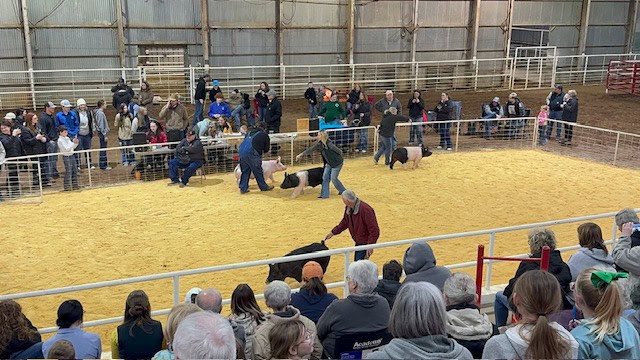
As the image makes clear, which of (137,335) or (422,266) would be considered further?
(422,266)

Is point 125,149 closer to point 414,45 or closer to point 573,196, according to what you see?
point 573,196

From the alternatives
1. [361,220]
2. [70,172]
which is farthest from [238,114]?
[361,220]

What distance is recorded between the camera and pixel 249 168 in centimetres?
1395

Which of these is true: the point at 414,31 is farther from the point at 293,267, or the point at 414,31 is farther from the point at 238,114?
the point at 293,267

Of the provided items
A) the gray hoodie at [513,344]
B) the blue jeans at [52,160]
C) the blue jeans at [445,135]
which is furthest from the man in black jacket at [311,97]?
the gray hoodie at [513,344]

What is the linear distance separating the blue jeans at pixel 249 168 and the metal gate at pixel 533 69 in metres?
17.6

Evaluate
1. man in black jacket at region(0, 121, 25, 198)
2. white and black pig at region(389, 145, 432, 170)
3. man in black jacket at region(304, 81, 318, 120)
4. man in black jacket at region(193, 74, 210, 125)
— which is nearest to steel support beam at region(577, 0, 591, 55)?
man in black jacket at region(304, 81, 318, 120)

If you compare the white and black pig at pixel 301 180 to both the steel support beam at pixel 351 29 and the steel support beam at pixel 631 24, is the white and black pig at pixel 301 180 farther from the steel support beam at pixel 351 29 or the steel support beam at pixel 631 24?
the steel support beam at pixel 631 24

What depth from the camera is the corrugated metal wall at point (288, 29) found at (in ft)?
77.3

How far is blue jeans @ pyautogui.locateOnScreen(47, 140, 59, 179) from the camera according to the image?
14.3 metres

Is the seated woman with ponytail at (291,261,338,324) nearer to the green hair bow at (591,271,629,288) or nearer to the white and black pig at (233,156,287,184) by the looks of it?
the green hair bow at (591,271,629,288)

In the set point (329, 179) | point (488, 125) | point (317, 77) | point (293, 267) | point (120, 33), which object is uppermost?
point (120, 33)

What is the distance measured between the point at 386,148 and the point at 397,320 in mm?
13001

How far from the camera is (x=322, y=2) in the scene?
88.4ft
